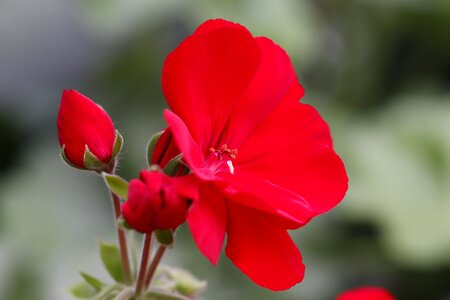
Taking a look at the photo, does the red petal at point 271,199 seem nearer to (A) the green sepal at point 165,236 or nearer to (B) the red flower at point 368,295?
(A) the green sepal at point 165,236

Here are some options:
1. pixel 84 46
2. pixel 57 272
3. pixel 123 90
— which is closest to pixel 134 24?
pixel 123 90

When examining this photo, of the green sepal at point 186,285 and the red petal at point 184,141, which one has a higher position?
the red petal at point 184,141

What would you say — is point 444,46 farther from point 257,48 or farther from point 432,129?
point 257,48

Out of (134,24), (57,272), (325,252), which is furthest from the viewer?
(134,24)

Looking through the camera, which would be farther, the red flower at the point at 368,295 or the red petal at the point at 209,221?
the red flower at the point at 368,295

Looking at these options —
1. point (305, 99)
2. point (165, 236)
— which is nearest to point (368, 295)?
point (165, 236)

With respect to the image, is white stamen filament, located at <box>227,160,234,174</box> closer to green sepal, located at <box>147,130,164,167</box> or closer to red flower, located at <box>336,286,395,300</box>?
green sepal, located at <box>147,130,164,167</box>

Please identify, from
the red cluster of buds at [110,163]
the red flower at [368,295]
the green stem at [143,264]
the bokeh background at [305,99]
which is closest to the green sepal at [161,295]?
the green stem at [143,264]

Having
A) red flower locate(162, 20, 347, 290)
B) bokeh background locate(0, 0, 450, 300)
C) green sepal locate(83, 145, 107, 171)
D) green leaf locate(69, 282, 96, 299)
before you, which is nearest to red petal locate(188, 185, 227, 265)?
red flower locate(162, 20, 347, 290)
